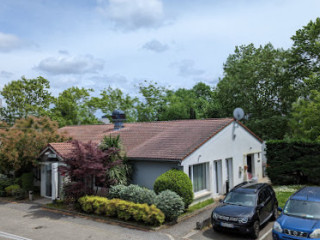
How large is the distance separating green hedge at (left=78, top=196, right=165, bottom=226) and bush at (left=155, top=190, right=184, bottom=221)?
1.18ft

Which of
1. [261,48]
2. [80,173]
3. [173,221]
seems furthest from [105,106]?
[173,221]

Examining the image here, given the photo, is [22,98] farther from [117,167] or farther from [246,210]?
[246,210]

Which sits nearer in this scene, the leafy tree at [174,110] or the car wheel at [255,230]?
the car wheel at [255,230]

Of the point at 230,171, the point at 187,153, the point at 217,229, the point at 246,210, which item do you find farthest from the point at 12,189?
the point at 246,210

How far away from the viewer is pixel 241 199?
38.3ft

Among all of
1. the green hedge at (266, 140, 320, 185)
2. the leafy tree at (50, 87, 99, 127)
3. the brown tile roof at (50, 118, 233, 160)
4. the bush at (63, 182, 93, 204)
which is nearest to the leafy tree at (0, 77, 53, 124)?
the leafy tree at (50, 87, 99, 127)

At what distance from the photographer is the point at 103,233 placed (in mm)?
11461

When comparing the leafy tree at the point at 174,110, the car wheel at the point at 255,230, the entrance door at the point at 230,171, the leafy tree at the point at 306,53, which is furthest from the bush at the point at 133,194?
the leafy tree at the point at 174,110

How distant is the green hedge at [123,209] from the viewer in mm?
11914

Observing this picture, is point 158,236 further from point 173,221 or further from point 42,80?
point 42,80

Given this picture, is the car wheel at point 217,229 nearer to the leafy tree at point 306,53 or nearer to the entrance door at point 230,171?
the entrance door at point 230,171

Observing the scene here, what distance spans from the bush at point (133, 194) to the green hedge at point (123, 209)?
1.72 feet

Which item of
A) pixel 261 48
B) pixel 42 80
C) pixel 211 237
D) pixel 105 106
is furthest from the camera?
pixel 105 106

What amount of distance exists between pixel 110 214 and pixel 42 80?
25759 mm
